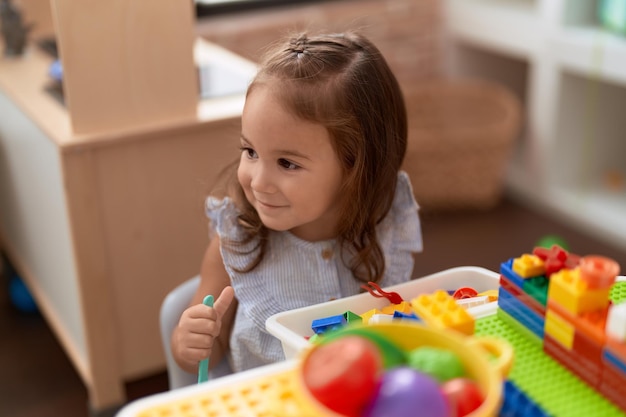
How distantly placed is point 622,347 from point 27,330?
1.74 m

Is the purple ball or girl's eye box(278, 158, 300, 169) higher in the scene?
the purple ball

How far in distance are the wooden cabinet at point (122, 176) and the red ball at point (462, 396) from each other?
947 mm

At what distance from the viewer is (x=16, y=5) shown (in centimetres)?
220

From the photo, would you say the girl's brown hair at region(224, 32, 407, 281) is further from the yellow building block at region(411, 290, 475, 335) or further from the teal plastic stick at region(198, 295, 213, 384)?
the yellow building block at region(411, 290, 475, 335)

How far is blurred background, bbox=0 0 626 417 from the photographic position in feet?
5.03

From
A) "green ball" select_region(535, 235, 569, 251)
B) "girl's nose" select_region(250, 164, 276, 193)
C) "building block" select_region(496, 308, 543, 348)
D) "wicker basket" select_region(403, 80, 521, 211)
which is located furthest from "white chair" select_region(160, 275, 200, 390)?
"green ball" select_region(535, 235, 569, 251)

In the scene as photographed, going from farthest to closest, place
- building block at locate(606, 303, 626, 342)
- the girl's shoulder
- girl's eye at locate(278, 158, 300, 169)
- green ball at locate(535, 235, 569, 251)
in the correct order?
1. green ball at locate(535, 235, 569, 251)
2. the girl's shoulder
3. girl's eye at locate(278, 158, 300, 169)
4. building block at locate(606, 303, 626, 342)

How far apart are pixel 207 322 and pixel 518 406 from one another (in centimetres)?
39

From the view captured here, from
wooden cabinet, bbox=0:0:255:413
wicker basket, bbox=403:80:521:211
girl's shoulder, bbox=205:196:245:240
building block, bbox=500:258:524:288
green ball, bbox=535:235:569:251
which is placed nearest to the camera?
building block, bbox=500:258:524:288

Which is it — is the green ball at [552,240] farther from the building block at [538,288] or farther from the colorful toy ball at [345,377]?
the colorful toy ball at [345,377]

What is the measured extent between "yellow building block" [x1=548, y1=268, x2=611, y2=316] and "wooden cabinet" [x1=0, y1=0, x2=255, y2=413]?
2.84 feet

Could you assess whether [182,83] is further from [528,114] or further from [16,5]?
[528,114]

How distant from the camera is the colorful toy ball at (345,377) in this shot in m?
0.53

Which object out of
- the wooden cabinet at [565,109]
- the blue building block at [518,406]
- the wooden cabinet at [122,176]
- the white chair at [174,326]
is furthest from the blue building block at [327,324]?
the wooden cabinet at [565,109]
